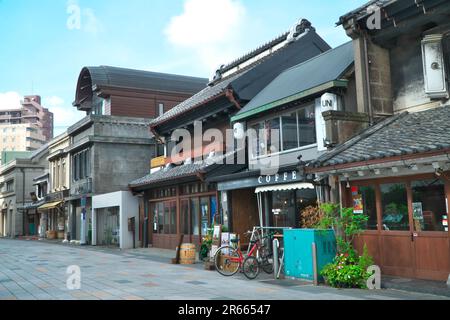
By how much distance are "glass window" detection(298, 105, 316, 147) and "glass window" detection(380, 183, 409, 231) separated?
428 centimetres

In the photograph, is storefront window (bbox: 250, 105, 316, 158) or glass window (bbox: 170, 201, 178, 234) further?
glass window (bbox: 170, 201, 178, 234)

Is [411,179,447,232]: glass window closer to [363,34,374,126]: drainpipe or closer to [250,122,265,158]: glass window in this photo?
[363,34,374,126]: drainpipe

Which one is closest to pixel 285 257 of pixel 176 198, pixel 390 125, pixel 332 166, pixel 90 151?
pixel 332 166

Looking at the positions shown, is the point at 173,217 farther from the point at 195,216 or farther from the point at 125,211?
the point at 125,211

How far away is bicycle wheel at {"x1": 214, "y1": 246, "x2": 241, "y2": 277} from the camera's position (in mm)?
13594

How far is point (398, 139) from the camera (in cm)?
1149

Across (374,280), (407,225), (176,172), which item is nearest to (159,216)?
(176,172)

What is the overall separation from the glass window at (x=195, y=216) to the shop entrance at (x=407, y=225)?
10515mm

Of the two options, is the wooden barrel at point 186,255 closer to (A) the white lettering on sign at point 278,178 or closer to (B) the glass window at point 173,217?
(A) the white lettering on sign at point 278,178

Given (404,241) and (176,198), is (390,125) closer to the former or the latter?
(404,241)

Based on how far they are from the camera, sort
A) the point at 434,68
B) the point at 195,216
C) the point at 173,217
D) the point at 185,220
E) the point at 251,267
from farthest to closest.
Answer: the point at 173,217
the point at 185,220
the point at 195,216
the point at 251,267
the point at 434,68

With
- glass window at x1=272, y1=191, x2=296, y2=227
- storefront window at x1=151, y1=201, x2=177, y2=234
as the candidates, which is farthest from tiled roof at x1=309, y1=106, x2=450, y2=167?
storefront window at x1=151, y1=201, x2=177, y2=234

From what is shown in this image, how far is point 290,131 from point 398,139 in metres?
5.63
